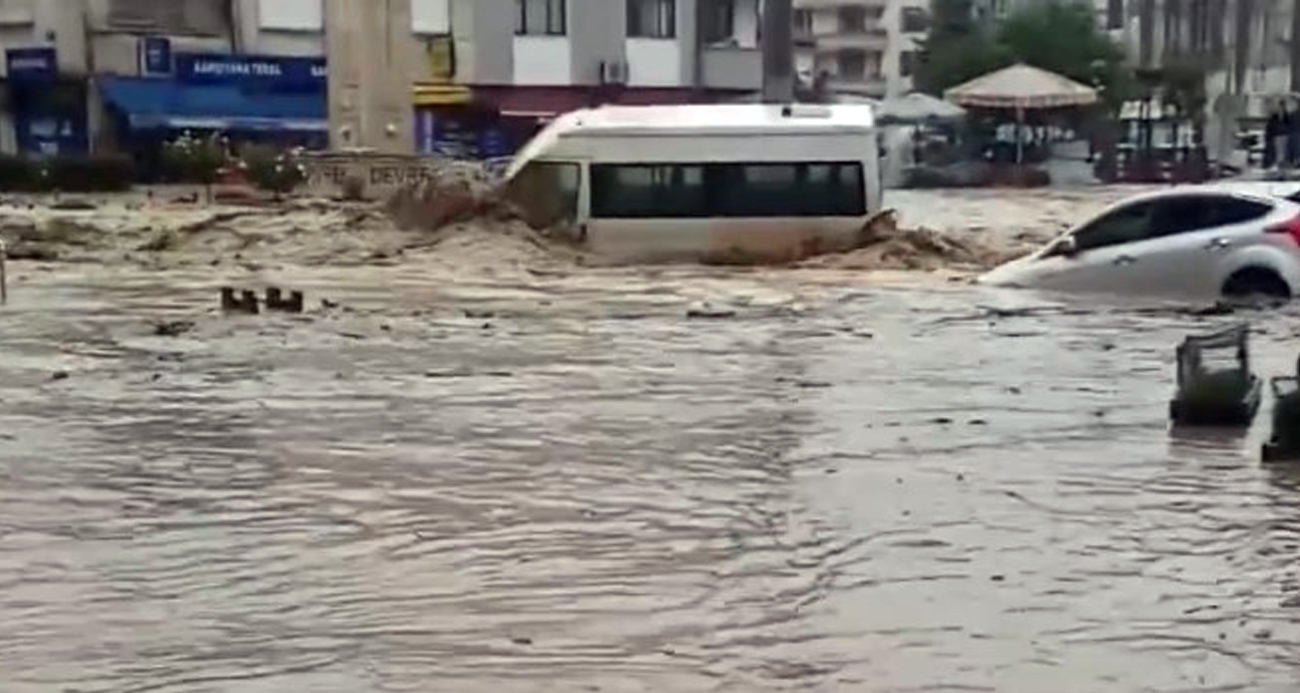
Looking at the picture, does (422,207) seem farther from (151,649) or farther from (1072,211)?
(151,649)

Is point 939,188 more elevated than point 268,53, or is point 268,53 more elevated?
point 268,53

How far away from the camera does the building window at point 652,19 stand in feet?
166

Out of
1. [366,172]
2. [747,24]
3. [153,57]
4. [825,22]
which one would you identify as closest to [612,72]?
[747,24]

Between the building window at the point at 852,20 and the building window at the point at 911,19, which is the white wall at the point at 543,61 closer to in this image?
the building window at the point at 911,19

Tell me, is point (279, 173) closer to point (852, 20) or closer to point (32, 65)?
point (32, 65)

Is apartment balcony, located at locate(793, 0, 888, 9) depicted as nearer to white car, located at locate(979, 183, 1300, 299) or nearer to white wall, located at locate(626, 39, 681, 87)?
white wall, located at locate(626, 39, 681, 87)

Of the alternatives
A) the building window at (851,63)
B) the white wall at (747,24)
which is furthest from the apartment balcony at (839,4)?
the white wall at (747,24)

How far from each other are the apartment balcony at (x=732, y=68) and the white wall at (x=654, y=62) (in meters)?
0.86

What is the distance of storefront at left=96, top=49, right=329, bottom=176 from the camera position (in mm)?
45219

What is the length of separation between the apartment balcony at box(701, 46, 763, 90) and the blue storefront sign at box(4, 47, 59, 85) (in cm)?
1450

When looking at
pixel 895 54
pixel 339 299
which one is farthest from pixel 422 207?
pixel 895 54

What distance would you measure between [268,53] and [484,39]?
471 centimetres

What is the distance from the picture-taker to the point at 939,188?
152 feet

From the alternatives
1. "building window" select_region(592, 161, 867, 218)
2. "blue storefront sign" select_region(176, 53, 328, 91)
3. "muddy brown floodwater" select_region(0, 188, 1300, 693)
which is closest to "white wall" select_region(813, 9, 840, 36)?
"blue storefront sign" select_region(176, 53, 328, 91)
